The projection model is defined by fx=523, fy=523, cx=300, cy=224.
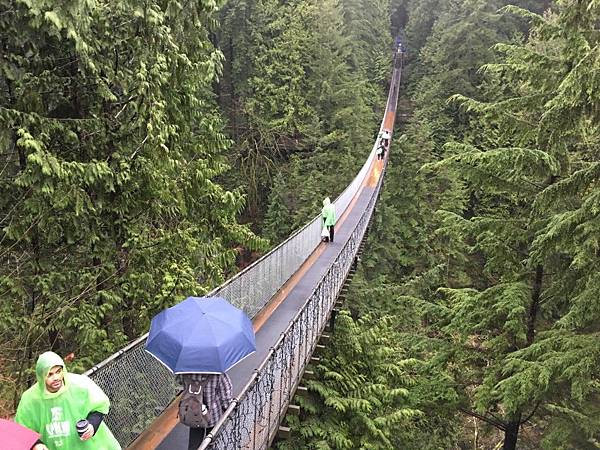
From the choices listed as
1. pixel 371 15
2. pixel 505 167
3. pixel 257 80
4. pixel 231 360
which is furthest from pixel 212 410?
pixel 371 15

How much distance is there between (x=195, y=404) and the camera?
341 centimetres

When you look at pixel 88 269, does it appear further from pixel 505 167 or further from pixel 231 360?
pixel 505 167

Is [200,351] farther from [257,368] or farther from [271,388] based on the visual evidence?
[271,388]

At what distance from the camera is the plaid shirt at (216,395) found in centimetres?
346

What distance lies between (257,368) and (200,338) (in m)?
1.30

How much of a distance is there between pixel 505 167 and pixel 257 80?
1786cm

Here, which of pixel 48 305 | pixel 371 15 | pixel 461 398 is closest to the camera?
pixel 48 305

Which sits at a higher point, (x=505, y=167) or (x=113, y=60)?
(x=113, y=60)

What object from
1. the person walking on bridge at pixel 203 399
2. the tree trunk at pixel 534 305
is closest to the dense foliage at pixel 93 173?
the person walking on bridge at pixel 203 399

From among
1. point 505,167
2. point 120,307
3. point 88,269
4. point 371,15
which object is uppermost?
point 371,15

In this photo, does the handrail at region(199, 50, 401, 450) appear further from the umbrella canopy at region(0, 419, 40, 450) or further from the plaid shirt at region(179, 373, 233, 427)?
the umbrella canopy at region(0, 419, 40, 450)

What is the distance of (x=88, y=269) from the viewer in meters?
5.53

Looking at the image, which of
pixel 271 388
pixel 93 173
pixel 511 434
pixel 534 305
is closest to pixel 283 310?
pixel 271 388

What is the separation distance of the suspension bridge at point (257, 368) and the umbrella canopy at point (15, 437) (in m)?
1.11
